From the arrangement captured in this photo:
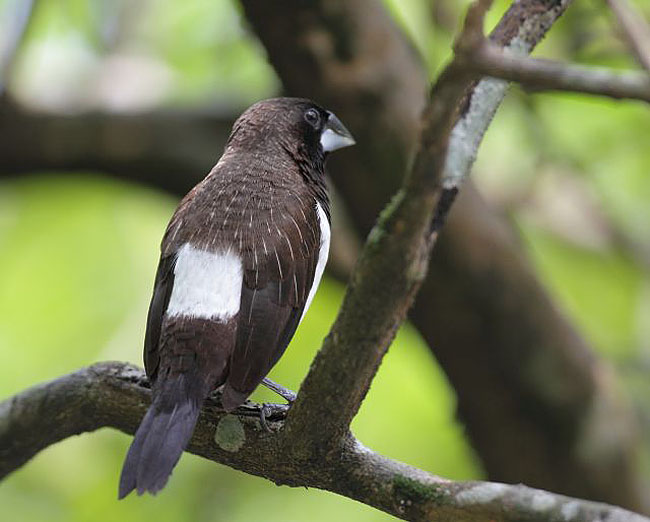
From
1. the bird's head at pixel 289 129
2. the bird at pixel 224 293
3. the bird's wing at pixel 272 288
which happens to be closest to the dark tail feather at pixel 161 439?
the bird at pixel 224 293

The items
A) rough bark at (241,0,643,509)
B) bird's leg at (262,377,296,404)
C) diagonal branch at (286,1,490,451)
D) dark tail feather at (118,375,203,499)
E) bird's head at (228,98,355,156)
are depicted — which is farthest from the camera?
rough bark at (241,0,643,509)

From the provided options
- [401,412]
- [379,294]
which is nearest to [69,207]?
[401,412]

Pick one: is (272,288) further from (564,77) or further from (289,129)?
(564,77)

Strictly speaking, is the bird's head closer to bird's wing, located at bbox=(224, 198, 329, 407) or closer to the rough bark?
bird's wing, located at bbox=(224, 198, 329, 407)

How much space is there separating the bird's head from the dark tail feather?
3.11 ft

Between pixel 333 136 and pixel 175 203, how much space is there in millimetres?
1984

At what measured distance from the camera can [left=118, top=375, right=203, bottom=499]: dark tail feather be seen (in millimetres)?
2176

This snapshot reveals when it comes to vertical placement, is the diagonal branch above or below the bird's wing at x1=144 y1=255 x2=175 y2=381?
above

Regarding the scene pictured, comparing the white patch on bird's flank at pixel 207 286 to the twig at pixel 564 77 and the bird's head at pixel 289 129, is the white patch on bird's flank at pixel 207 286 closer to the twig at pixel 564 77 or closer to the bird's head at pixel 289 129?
the bird's head at pixel 289 129

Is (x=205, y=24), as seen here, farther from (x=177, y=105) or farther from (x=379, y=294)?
(x=379, y=294)

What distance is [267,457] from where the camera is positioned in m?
2.26

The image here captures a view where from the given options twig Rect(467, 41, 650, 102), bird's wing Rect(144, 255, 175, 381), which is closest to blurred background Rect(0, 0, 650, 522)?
bird's wing Rect(144, 255, 175, 381)

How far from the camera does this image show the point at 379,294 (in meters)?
Answer: 1.71

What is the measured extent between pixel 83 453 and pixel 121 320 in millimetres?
737
